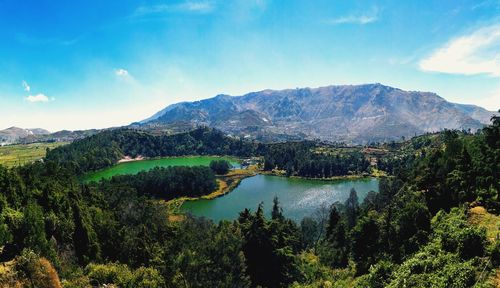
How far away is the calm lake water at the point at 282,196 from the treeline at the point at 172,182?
10928 mm

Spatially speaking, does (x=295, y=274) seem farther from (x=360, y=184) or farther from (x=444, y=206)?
(x=360, y=184)

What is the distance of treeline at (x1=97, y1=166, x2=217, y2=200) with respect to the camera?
452 feet

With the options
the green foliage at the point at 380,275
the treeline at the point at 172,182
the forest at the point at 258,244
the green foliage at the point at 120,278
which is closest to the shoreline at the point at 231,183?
the treeline at the point at 172,182

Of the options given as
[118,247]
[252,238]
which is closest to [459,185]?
[252,238]

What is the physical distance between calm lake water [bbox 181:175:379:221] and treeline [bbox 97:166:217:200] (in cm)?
1093

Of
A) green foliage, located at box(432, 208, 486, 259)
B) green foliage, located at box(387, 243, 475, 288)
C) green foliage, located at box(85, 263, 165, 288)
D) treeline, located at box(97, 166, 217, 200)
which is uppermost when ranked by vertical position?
green foliage, located at box(432, 208, 486, 259)

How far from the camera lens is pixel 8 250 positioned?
41969 mm

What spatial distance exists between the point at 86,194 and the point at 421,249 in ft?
242

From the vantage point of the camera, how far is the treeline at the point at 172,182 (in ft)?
452

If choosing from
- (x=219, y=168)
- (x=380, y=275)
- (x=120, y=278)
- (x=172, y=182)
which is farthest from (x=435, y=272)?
(x=219, y=168)

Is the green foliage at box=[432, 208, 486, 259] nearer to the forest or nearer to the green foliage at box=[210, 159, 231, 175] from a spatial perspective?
the forest

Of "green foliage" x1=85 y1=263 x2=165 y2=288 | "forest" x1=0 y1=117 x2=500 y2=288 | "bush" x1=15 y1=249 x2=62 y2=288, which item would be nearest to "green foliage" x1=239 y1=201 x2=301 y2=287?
"forest" x1=0 y1=117 x2=500 y2=288

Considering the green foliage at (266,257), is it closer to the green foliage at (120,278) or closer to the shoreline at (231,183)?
the green foliage at (120,278)

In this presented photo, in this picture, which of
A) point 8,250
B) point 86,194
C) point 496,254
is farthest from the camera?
point 86,194
